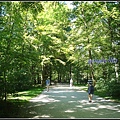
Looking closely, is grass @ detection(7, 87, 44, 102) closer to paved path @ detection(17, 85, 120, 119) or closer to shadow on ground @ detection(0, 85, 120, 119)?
shadow on ground @ detection(0, 85, 120, 119)

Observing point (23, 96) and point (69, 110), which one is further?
point (23, 96)

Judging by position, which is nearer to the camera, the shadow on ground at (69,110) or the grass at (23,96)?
the shadow on ground at (69,110)

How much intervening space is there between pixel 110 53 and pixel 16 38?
683 cm

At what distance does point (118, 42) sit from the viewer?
1448 cm

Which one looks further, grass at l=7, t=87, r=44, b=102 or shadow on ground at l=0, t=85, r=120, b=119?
grass at l=7, t=87, r=44, b=102

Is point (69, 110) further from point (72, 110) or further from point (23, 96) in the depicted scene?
point (23, 96)

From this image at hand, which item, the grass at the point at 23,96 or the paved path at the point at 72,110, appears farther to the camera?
the grass at the point at 23,96

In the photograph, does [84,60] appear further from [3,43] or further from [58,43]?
[58,43]

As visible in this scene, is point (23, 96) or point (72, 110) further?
point (23, 96)

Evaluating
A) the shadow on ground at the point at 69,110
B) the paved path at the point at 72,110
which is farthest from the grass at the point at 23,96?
the paved path at the point at 72,110

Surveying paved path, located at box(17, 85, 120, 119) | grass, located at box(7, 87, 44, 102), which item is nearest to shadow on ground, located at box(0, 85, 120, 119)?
paved path, located at box(17, 85, 120, 119)

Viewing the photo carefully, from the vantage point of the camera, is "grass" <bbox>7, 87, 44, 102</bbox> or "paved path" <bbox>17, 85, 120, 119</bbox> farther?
"grass" <bbox>7, 87, 44, 102</bbox>

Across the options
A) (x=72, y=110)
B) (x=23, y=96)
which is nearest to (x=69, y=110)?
(x=72, y=110)

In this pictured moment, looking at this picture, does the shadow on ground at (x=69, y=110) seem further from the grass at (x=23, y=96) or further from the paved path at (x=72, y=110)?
the grass at (x=23, y=96)
